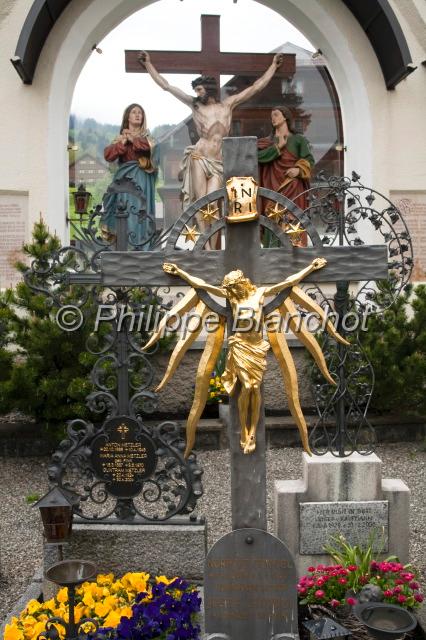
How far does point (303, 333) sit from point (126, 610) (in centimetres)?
187

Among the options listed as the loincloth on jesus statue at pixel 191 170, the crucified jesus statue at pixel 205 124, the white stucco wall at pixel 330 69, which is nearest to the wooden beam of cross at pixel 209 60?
the crucified jesus statue at pixel 205 124

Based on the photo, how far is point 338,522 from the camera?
5.23 m

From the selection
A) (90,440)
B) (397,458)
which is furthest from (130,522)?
(397,458)

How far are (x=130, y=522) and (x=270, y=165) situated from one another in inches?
264

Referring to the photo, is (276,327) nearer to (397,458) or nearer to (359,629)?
(359,629)

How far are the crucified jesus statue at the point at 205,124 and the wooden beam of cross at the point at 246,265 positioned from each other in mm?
6654

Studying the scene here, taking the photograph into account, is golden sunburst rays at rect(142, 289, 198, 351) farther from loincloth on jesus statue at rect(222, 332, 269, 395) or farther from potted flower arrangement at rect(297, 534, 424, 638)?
potted flower arrangement at rect(297, 534, 424, 638)

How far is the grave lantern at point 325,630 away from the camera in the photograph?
383 centimetres

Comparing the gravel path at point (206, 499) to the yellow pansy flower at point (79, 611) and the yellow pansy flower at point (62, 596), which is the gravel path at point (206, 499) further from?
the yellow pansy flower at point (79, 611)

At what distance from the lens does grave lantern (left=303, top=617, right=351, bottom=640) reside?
151 inches

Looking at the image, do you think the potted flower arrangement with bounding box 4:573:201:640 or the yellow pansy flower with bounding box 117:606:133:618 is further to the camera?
the yellow pansy flower with bounding box 117:606:133:618

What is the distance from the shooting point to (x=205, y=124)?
1060cm

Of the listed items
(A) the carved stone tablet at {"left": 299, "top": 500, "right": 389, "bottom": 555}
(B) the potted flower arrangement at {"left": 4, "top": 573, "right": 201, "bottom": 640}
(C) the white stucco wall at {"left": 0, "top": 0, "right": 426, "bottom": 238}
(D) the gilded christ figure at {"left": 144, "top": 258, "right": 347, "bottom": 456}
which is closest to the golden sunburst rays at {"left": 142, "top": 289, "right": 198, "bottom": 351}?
(D) the gilded christ figure at {"left": 144, "top": 258, "right": 347, "bottom": 456}

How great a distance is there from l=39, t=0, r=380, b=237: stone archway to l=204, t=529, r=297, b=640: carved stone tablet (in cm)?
684
